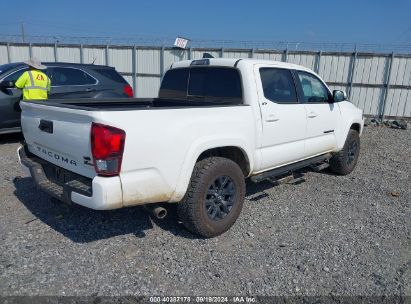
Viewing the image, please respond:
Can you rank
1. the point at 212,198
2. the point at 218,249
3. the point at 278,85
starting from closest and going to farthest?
the point at 218,249 → the point at 212,198 → the point at 278,85

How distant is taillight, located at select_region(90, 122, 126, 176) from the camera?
9.26ft

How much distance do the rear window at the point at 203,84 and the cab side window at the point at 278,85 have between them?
1.22 ft

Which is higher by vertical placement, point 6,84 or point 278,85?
point 278,85

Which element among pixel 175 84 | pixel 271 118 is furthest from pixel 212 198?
pixel 175 84

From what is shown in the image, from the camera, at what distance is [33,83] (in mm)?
6477

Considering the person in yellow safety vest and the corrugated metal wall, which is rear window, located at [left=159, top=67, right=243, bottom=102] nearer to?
the person in yellow safety vest

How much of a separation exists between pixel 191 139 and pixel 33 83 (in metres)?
4.50

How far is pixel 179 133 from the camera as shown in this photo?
3.23 meters

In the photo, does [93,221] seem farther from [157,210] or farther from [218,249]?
[218,249]

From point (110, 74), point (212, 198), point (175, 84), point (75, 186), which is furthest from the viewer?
point (110, 74)

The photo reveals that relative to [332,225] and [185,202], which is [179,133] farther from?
[332,225]

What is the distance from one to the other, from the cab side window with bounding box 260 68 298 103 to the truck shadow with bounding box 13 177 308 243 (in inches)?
71.9

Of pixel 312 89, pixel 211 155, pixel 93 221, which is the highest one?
pixel 312 89

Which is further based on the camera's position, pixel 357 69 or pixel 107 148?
pixel 357 69
